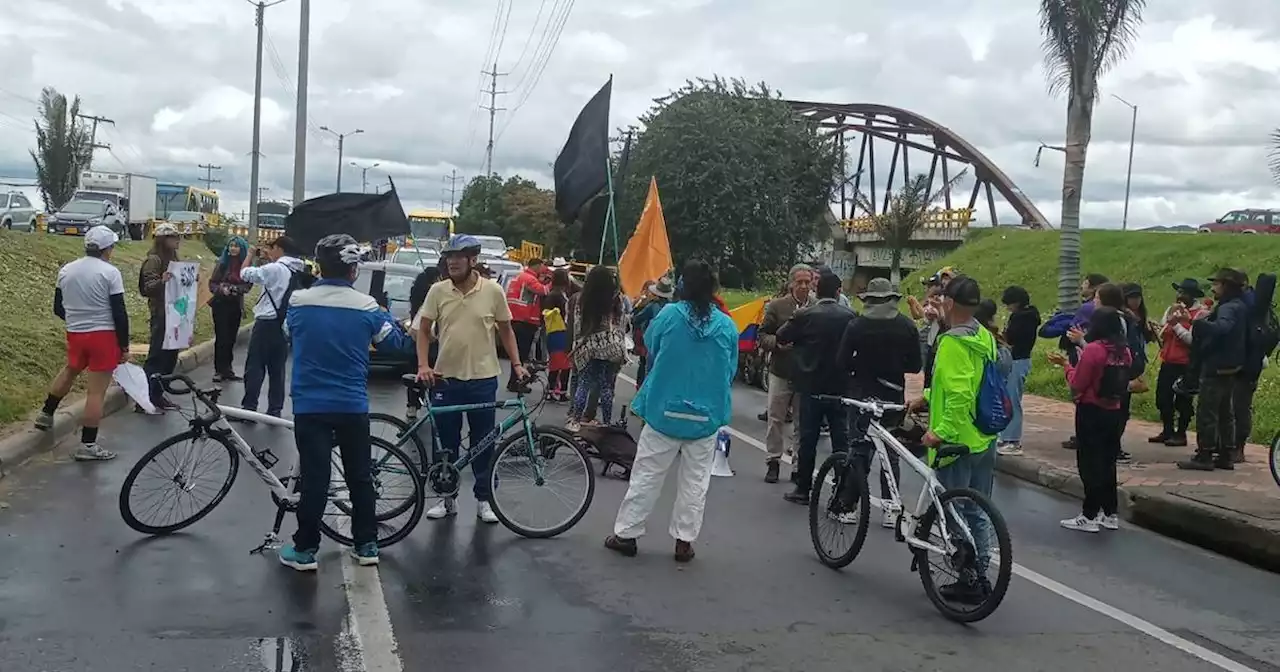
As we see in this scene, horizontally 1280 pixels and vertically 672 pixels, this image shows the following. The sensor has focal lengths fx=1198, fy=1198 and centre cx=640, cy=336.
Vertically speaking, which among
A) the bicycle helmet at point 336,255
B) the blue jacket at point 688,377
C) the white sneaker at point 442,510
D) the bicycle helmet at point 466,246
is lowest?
the white sneaker at point 442,510

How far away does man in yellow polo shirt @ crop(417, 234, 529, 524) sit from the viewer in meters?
7.24

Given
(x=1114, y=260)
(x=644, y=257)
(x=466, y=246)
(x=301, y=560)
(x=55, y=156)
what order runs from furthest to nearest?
(x=55, y=156), (x=1114, y=260), (x=644, y=257), (x=466, y=246), (x=301, y=560)

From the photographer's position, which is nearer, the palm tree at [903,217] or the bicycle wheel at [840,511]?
the bicycle wheel at [840,511]

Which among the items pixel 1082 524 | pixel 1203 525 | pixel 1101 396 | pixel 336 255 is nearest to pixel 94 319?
pixel 336 255

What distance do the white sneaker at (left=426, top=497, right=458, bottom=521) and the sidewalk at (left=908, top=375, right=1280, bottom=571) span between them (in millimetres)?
5245

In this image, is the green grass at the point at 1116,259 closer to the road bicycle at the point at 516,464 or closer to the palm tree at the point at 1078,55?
the palm tree at the point at 1078,55

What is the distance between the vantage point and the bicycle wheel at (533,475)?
727cm

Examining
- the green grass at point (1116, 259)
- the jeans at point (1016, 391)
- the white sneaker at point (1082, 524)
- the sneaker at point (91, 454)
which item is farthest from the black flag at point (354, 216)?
the green grass at point (1116, 259)

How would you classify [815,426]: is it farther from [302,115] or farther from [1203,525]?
[302,115]

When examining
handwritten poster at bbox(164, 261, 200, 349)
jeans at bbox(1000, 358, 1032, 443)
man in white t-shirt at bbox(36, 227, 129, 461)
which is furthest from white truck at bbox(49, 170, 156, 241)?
jeans at bbox(1000, 358, 1032, 443)

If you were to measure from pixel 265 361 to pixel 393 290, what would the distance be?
594cm

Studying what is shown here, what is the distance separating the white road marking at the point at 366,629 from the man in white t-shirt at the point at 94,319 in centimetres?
357

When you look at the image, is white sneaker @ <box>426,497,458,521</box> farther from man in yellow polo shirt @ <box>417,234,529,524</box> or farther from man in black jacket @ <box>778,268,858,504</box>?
man in black jacket @ <box>778,268,858,504</box>

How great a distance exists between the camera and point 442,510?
7551 mm
